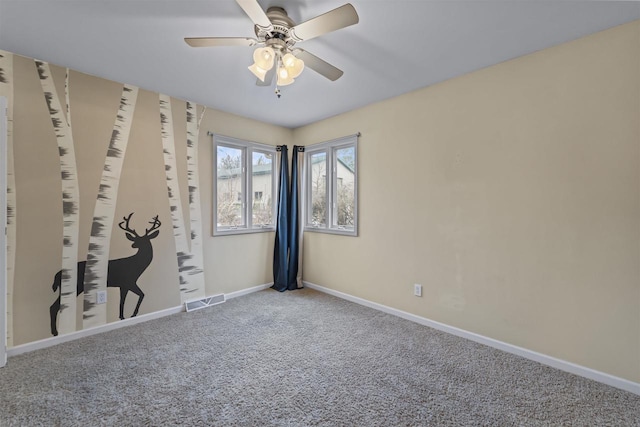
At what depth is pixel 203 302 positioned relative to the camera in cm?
337

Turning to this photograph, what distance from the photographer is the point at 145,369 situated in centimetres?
209

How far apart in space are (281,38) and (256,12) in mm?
311

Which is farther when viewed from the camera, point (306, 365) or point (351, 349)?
point (351, 349)

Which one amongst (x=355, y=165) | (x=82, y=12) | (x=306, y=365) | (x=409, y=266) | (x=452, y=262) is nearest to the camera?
(x=82, y=12)

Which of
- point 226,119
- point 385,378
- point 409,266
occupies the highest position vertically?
point 226,119

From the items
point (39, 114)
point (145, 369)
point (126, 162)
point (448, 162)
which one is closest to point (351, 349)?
point (145, 369)

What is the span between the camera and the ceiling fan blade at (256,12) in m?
1.40

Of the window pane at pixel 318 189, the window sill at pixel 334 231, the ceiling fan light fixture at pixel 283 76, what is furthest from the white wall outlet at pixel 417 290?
the ceiling fan light fixture at pixel 283 76

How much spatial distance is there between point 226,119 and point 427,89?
97.2 inches

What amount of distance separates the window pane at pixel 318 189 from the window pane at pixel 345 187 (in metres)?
0.22

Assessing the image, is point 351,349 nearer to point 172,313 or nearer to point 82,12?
point 172,313

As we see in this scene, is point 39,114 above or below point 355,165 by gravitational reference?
above

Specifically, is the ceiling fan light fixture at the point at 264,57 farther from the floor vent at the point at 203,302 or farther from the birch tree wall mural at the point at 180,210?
the floor vent at the point at 203,302

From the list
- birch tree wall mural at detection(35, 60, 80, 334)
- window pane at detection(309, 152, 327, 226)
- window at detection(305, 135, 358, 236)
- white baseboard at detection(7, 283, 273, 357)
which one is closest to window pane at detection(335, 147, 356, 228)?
window at detection(305, 135, 358, 236)
